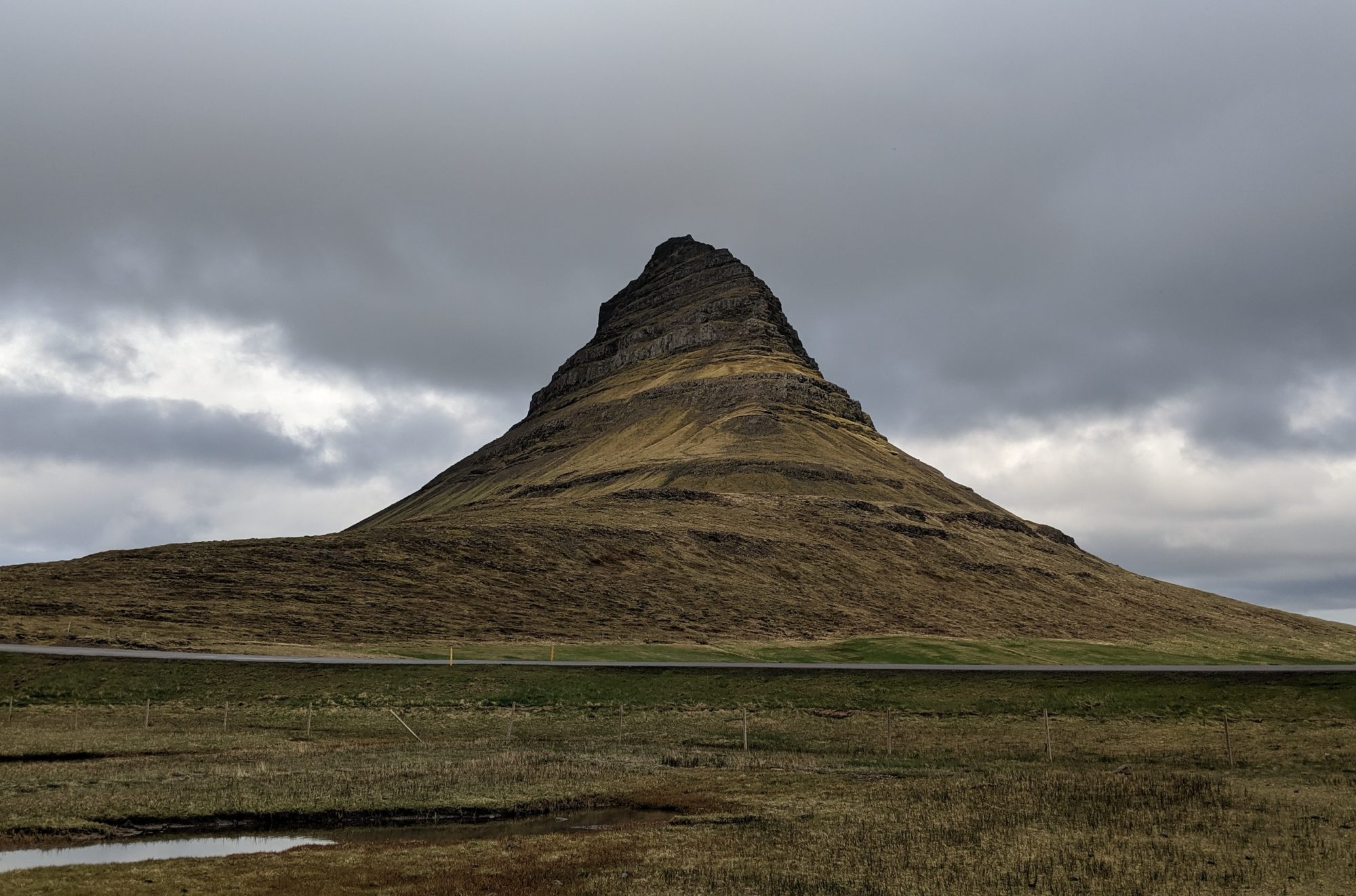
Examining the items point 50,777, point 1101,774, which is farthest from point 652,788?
point 50,777

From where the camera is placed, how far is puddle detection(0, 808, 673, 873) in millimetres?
23594

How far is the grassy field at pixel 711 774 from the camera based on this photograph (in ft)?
73.2

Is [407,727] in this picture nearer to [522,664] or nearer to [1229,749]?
[522,664]

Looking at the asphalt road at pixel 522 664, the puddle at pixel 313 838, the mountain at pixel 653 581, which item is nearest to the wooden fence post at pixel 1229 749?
the asphalt road at pixel 522 664

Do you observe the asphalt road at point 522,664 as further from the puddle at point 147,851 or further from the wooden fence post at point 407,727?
the puddle at point 147,851

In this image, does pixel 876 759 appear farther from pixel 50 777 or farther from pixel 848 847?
pixel 50 777

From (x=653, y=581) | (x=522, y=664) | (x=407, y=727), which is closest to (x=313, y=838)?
(x=407, y=727)

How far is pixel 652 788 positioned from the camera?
1326 inches

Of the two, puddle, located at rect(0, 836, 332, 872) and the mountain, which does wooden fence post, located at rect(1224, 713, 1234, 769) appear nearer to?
puddle, located at rect(0, 836, 332, 872)

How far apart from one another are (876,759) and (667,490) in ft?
455

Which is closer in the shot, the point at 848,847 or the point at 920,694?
the point at 848,847

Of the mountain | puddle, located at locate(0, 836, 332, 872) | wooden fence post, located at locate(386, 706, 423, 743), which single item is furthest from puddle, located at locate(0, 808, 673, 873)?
the mountain

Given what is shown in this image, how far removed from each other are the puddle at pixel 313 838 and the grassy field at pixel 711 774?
100 cm

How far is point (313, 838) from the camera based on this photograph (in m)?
26.9
